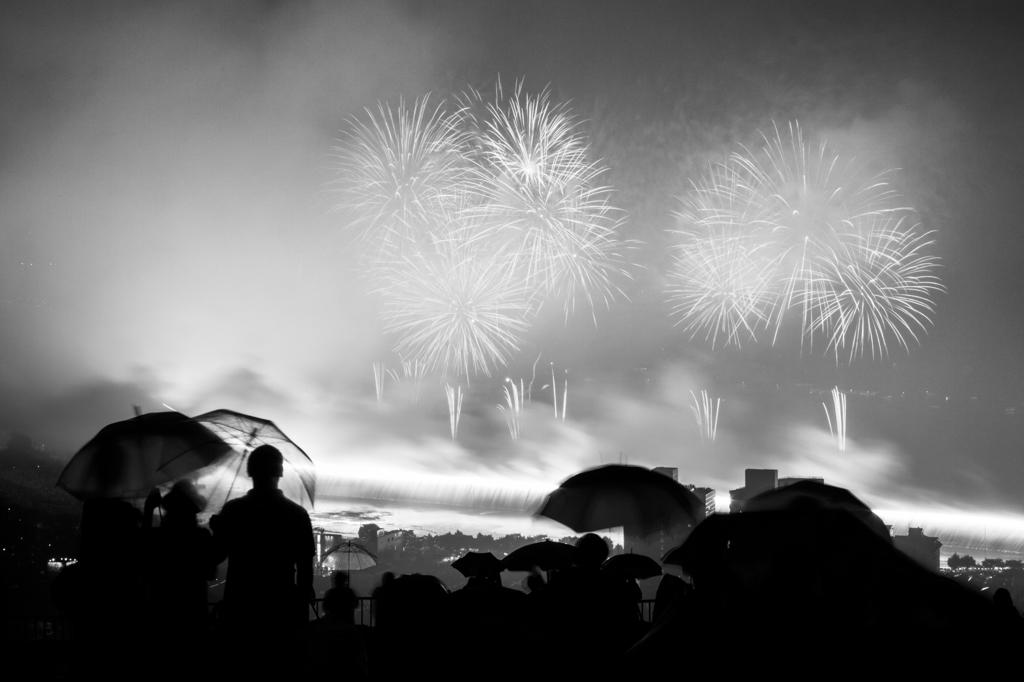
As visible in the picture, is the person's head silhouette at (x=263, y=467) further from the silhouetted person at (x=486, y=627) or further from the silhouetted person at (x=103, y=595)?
the silhouetted person at (x=486, y=627)

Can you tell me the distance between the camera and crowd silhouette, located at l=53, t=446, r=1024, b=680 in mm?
3707

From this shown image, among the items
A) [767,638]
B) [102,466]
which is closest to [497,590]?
[767,638]

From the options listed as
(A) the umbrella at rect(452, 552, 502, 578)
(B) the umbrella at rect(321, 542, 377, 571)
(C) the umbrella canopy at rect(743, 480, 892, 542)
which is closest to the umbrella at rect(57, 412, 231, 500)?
A: (C) the umbrella canopy at rect(743, 480, 892, 542)

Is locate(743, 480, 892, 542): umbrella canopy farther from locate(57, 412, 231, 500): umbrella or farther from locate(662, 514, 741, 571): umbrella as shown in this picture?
locate(57, 412, 231, 500): umbrella

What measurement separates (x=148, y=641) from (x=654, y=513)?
5.56 metres

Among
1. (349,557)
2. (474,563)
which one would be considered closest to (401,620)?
(474,563)

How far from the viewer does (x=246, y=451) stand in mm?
6793

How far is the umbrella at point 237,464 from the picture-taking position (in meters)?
6.80

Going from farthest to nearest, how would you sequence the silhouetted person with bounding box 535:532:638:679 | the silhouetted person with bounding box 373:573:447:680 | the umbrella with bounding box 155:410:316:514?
1. the umbrella with bounding box 155:410:316:514
2. the silhouetted person with bounding box 535:532:638:679
3. the silhouetted person with bounding box 373:573:447:680

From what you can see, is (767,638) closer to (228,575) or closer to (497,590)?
(497,590)

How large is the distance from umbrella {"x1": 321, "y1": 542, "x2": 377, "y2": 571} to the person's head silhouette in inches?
518

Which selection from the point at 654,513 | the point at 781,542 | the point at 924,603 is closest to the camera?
the point at 924,603

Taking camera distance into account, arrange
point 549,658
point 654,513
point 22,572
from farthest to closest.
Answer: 1. point 22,572
2. point 654,513
3. point 549,658

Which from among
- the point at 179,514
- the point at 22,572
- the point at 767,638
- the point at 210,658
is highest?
the point at 179,514
